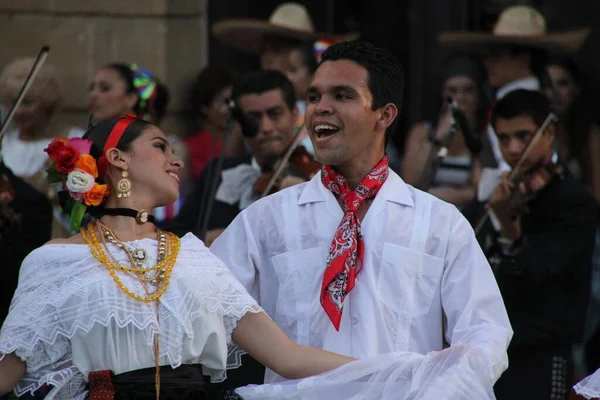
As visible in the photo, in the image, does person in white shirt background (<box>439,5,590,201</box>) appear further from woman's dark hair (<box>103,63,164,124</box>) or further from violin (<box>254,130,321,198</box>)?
woman's dark hair (<box>103,63,164,124</box>)

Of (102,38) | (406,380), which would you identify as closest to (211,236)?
(406,380)

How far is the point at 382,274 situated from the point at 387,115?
67cm

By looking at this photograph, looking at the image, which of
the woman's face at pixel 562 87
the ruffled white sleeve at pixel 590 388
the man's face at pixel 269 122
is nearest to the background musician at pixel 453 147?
the woman's face at pixel 562 87

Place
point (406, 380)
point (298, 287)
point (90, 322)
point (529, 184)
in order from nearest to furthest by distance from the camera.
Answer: point (90, 322)
point (406, 380)
point (298, 287)
point (529, 184)

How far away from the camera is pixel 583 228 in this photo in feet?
21.2

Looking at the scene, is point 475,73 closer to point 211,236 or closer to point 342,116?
point 211,236

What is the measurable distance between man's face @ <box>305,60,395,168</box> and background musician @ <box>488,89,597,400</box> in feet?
5.06

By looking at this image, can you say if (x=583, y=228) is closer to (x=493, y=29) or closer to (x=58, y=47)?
(x=493, y=29)

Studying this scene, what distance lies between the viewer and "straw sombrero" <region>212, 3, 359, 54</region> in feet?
28.9

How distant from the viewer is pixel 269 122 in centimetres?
697

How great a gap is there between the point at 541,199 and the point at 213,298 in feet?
8.33

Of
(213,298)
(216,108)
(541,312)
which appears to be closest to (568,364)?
(541,312)

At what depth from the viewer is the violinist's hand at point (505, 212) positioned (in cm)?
632

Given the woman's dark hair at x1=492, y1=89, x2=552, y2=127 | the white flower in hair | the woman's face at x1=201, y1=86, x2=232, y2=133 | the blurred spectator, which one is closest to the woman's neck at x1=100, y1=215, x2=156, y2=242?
the white flower in hair
